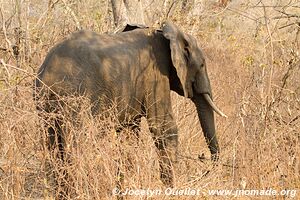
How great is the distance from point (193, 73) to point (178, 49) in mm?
→ 502

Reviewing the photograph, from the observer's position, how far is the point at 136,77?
6410 mm

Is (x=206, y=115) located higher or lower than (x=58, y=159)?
lower

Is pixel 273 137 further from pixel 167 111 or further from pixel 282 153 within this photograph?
→ pixel 167 111

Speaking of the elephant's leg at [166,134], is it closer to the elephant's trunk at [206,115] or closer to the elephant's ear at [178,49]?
the elephant's ear at [178,49]

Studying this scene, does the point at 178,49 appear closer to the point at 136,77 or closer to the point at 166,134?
the point at 136,77

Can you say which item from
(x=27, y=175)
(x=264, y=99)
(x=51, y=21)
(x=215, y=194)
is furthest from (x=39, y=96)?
(x=51, y=21)

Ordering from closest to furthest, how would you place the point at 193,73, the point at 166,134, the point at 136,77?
the point at 136,77, the point at 166,134, the point at 193,73

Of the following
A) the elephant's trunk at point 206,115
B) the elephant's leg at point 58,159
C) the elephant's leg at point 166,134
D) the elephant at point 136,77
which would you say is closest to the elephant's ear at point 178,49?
the elephant at point 136,77

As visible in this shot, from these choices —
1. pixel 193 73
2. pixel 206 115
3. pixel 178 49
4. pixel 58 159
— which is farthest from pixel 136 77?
pixel 58 159

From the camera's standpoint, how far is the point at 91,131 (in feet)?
16.3

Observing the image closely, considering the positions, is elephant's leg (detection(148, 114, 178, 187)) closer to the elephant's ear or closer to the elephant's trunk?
the elephant's ear

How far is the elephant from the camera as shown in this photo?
19.0ft

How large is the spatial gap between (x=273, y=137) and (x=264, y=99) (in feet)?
4.57

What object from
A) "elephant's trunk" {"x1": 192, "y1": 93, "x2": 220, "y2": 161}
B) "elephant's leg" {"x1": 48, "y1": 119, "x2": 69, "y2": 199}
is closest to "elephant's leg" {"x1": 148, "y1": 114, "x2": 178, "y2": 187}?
"elephant's trunk" {"x1": 192, "y1": 93, "x2": 220, "y2": 161}
